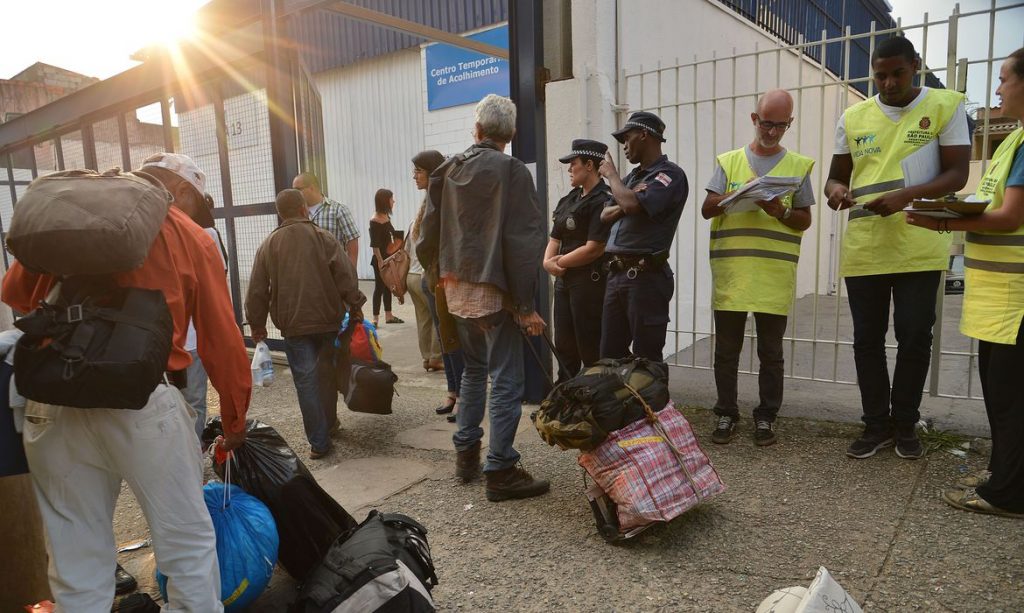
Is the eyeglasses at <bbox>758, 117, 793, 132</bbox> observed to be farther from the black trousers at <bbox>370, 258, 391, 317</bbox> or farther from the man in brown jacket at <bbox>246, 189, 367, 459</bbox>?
the black trousers at <bbox>370, 258, 391, 317</bbox>

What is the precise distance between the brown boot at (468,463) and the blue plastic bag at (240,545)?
4.25 ft

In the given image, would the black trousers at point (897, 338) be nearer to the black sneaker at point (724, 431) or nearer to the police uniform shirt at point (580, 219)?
the black sneaker at point (724, 431)

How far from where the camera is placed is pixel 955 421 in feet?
12.4

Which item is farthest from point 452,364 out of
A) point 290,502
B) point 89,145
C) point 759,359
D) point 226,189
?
point 89,145

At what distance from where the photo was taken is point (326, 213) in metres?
5.41

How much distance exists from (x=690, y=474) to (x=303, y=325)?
2.49 meters

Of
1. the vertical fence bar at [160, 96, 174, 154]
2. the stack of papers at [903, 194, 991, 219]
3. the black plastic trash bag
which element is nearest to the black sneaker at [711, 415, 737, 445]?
the stack of papers at [903, 194, 991, 219]

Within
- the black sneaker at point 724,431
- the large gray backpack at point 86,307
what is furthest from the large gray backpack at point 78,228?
the black sneaker at point 724,431

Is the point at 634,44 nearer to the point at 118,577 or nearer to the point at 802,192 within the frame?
the point at 802,192

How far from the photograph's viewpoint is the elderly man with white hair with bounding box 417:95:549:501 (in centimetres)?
317

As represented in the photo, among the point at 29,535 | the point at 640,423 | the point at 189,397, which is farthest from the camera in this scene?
the point at 189,397

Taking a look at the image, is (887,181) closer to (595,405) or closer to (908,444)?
(908,444)

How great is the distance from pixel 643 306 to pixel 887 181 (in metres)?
1.38

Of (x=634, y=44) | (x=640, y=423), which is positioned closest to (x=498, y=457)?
(x=640, y=423)
